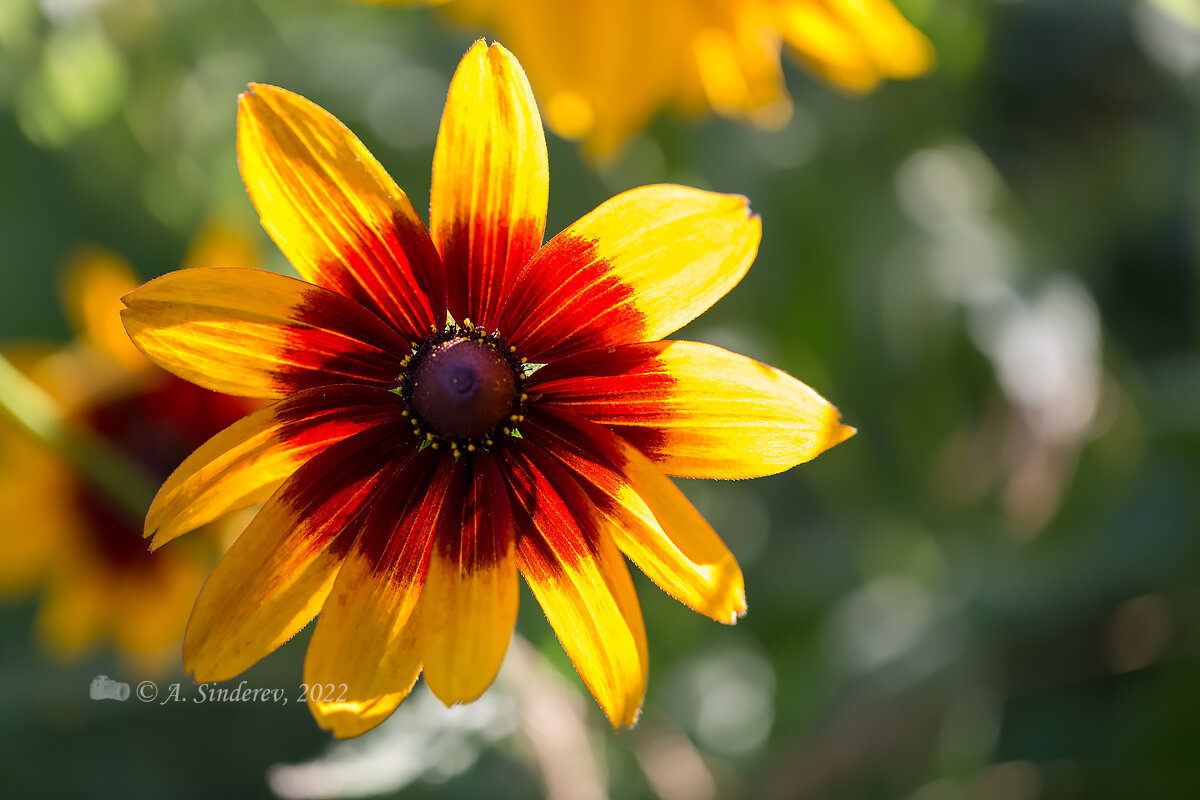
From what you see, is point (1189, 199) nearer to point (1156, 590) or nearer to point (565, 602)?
point (1156, 590)

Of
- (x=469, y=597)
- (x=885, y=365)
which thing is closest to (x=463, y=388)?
(x=469, y=597)

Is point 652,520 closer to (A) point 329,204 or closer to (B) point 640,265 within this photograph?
(B) point 640,265

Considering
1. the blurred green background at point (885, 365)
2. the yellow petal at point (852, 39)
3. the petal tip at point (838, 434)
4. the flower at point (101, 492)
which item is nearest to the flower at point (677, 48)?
the yellow petal at point (852, 39)

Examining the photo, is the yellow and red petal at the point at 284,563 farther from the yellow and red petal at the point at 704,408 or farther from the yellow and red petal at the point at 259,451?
the yellow and red petal at the point at 704,408

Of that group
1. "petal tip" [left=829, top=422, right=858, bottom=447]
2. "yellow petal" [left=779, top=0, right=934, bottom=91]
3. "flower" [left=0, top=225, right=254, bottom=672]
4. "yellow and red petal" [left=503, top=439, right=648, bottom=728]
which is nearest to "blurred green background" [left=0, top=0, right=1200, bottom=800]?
"flower" [left=0, top=225, right=254, bottom=672]

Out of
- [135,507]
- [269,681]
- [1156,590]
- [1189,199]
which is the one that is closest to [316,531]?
[135,507]

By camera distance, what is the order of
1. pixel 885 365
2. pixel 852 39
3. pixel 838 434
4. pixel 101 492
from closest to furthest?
pixel 838 434 → pixel 852 39 → pixel 101 492 → pixel 885 365
